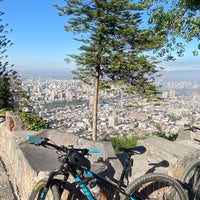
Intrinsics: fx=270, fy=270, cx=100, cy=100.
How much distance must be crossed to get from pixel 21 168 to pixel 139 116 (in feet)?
38.5

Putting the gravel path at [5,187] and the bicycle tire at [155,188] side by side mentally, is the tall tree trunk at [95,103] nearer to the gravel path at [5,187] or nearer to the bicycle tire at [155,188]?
the gravel path at [5,187]

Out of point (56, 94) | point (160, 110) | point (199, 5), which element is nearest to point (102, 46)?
point (199, 5)

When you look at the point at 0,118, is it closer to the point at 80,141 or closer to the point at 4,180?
the point at 4,180

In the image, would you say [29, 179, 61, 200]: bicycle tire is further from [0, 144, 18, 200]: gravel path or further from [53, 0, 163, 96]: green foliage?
[53, 0, 163, 96]: green foliage

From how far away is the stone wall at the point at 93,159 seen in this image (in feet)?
10.3

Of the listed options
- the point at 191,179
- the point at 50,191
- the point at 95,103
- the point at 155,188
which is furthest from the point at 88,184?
the point at 95,103

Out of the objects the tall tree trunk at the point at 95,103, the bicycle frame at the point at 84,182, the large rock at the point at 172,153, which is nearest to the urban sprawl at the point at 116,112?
the tall tree trunk at the point at 95,103

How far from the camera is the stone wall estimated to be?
3143mm

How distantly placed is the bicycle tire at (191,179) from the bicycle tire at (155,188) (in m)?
0.30

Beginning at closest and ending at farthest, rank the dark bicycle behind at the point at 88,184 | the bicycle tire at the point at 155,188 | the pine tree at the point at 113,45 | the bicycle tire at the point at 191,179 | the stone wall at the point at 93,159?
the dark bicycle behind at the point at 88,184, the bicycle tire at the point at 155,188, the bicycle tire at the point at 191,179, the stone wall at the point at 93,159, the pine tree at the point at 113,45

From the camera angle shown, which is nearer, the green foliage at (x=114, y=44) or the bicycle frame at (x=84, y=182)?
the bicycle frame at (x=84, y=182)

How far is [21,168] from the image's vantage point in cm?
336

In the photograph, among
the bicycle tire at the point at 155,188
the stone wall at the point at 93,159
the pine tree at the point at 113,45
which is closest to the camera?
the bicycle tire at the point at 155,188

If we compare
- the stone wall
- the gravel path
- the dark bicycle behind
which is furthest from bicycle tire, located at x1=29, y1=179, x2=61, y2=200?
the gravel path
